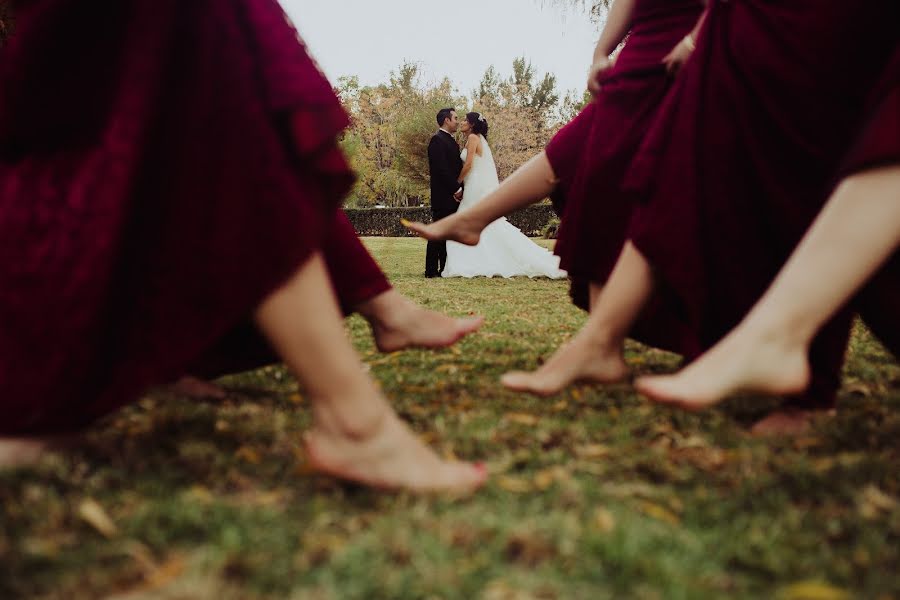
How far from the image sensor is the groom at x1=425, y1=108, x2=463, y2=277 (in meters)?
9.40

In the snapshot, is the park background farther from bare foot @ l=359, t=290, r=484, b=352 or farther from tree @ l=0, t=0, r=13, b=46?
tree @ l=0, t=0, r=13, b=46

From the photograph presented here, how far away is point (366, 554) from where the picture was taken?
1154 mm

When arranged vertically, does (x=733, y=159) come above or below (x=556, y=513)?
above

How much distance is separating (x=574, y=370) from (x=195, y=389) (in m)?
1.23

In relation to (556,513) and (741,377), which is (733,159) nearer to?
(741,377)

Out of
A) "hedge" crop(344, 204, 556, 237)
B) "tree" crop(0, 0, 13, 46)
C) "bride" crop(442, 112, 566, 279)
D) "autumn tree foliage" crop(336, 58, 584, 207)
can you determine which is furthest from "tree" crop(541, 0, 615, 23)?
"autumn tree foliage" crop(336, 58, 584, 207)

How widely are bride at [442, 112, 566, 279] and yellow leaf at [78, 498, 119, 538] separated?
8608 millimetres

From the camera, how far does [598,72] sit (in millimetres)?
2812

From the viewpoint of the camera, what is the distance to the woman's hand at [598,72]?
2.79 m

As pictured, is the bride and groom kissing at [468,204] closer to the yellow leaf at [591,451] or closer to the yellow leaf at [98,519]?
the yellow leaf at [591,451]

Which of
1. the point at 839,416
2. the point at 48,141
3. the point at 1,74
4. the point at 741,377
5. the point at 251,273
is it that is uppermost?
the point at 1,74

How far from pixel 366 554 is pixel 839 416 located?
166cm

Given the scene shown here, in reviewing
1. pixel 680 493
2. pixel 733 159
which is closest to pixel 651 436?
pixel 680 493

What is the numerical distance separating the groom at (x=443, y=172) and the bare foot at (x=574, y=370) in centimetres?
713
